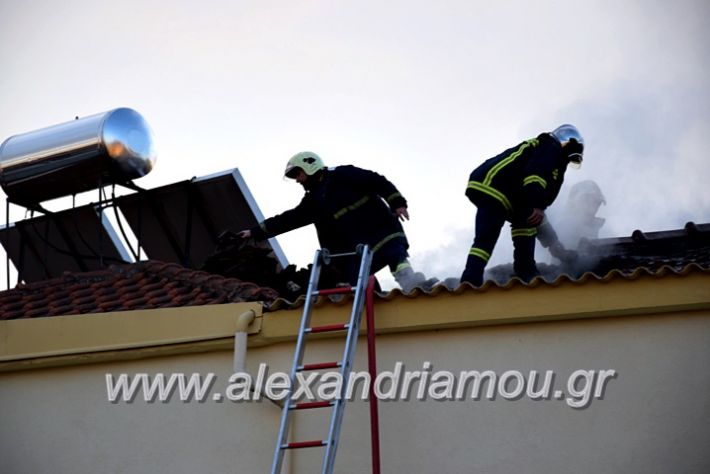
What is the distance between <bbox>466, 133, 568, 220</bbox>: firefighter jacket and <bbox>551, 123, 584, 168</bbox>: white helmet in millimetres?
113

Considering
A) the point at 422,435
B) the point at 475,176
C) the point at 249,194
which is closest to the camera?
the point at 422,435

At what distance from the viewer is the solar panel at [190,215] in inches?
460

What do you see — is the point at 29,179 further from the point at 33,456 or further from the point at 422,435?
the point at 422,435

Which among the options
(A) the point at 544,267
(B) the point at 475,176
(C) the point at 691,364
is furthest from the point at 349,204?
(C) the point at 691,364

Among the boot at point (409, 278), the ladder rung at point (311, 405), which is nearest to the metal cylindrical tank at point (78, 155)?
the boot at point (409, 278)

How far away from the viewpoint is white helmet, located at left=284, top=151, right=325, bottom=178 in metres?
10.0

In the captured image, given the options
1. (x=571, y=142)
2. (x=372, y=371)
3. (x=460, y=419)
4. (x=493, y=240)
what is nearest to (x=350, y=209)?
(x=493, y=240)

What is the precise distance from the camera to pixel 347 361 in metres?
7.40

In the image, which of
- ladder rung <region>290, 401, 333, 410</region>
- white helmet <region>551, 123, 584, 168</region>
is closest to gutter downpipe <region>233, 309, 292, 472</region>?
ladder rung <region>290, 401, 333, 410</region>

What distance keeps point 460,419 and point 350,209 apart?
2.87 m

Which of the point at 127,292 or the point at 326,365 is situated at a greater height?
the point at 127,292

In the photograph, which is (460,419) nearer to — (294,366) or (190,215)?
(294,366)

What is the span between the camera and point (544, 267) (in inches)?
401

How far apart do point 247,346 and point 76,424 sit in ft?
4.82
